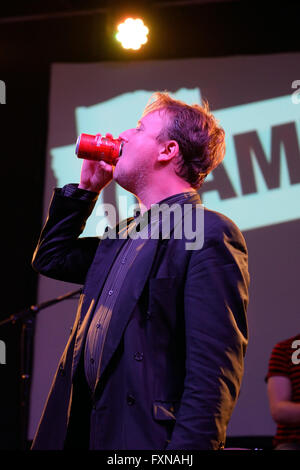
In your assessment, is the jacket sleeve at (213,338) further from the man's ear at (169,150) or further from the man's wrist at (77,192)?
the man's wrist at (77,192)

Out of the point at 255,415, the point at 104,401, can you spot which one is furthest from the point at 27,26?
the point at 104,401

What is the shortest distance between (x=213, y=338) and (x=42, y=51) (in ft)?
11.4

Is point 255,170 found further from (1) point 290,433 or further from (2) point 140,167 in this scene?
(2) point 140,167

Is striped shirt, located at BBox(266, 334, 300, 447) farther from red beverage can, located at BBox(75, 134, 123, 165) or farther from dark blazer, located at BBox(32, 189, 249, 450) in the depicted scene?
red beverage can, located at BBox(75, 134, 123, 165)

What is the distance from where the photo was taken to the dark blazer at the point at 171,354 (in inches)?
44.2

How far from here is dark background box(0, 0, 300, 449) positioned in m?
3.70

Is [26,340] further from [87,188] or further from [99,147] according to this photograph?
[99,147]

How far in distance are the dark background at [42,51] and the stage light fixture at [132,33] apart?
0.31 feet

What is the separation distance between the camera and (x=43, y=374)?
3.40 meters

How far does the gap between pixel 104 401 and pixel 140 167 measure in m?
0.70

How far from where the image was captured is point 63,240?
1604 millimetres

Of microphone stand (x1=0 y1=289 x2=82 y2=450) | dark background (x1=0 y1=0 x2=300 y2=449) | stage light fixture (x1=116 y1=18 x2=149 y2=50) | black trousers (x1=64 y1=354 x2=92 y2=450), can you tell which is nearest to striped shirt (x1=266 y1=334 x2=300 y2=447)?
microphone stand (x1=0 y1=289 x2=82 y2=450)

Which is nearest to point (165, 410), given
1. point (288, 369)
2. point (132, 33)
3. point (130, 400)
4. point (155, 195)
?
point (130, 400)

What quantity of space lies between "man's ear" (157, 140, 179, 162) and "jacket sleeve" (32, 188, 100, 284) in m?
0.28
